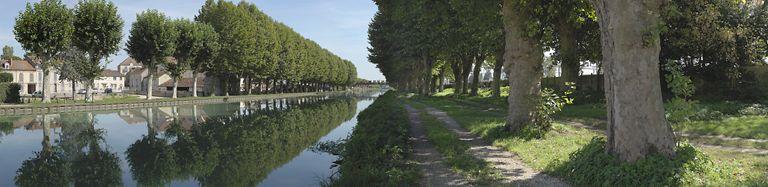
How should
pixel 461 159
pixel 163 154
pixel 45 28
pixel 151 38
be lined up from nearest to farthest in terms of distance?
pixel 461 159, pixel 163 154, pixel 45 28, pixel 151 38

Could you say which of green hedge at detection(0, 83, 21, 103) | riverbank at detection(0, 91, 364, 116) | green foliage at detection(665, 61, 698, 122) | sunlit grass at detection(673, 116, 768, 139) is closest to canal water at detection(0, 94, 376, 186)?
green foliage at detection(665, 61, 698, 122)

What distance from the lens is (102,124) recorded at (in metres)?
30.8

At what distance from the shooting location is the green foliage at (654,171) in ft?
25.3

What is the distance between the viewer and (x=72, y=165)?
637 inches

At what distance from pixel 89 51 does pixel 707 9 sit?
44.9 meters

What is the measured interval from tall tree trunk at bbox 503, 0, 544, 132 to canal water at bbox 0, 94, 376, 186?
215 inches

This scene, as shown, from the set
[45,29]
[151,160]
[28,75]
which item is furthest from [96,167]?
[28,75]

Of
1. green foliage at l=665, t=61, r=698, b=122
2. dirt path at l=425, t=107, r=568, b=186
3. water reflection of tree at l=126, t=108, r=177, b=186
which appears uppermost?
green foliage at l=665, t=61, r=698, b=122

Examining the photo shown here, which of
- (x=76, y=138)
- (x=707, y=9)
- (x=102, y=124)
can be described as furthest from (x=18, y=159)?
(x=707, y=9)

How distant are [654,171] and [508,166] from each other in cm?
327

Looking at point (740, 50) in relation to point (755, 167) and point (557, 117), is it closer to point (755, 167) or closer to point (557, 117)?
point (557, 117)

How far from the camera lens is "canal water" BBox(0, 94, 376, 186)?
568 inches

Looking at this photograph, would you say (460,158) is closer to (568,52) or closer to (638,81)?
(638,81)

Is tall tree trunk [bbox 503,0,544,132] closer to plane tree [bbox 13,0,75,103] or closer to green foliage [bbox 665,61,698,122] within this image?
green foliage [bbox 665,61,698,122]
